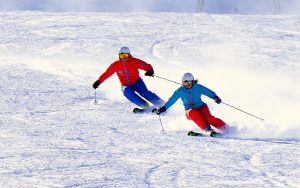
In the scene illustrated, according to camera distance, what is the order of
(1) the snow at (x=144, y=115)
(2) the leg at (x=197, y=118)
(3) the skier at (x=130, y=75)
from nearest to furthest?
(1) the snow at (x=144, y=115) < (2) the leg at (x=197, y=118) < (3) the skier at (x=130, y=75)

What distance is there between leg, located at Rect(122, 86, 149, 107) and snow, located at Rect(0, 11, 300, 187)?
0.46ft

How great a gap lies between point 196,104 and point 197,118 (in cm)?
41

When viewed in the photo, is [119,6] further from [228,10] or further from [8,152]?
[8,152]

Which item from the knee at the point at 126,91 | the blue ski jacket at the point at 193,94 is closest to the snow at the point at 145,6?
the knee at the point at 126,91

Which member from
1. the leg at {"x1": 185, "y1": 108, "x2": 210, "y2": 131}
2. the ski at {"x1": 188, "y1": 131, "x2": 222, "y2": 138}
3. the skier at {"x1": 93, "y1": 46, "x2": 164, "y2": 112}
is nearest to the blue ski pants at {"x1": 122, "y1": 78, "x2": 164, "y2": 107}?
the skier at {"x1": 93, "y1": 46, "x2": 164, "y2": 112}

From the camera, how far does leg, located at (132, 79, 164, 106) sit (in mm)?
10157

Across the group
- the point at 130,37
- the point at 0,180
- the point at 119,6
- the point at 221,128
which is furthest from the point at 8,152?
the point at 119,6

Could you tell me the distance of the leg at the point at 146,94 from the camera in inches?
400

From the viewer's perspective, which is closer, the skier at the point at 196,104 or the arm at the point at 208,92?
the skier at the point at 196,104

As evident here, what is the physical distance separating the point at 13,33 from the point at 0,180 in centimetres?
1171

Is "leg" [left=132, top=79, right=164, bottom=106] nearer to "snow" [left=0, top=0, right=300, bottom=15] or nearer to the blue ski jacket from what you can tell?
the blue ski jacket

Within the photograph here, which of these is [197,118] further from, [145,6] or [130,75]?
[145,6]

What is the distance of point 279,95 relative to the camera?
11273 mm

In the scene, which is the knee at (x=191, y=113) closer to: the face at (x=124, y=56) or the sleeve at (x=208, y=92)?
the sleeve at (x=208, y=92)
